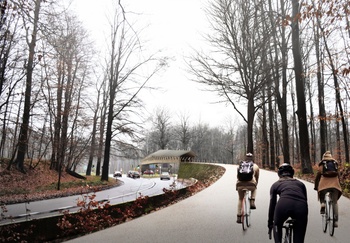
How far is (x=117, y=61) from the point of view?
28.5 metres

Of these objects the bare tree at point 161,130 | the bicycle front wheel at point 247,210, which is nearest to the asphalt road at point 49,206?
the bicycle front wheel at point 247,210

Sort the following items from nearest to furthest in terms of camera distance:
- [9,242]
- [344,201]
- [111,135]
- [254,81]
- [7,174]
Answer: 1. [9,242]
2. [344,201]
3. [254,81]
4. [7,174]
5. [111,135]

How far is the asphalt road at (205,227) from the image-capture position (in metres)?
6.80

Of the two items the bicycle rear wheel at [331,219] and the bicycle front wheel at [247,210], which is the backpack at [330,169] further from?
the bicycle front wheel at [247,210]

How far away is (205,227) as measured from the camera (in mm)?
7816

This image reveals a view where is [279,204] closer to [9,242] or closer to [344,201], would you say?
[9,242]

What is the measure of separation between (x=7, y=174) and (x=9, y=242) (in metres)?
16.5

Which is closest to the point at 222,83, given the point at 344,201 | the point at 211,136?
the point at 344,201

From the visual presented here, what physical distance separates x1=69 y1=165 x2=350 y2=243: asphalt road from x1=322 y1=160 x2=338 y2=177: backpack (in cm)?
128

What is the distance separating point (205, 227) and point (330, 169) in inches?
125

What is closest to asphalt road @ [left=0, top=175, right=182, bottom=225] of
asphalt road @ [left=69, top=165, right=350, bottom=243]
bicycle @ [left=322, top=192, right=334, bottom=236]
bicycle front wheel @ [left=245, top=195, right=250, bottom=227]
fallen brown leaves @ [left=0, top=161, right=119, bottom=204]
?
fallen brown leaves @ [left=0, top=161, right=119, bottom=204]

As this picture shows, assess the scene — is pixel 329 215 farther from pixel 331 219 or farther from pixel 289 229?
pixel 289 229

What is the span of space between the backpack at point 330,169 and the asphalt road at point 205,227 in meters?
1.28

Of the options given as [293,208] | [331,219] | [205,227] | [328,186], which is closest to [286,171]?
[293,208]
